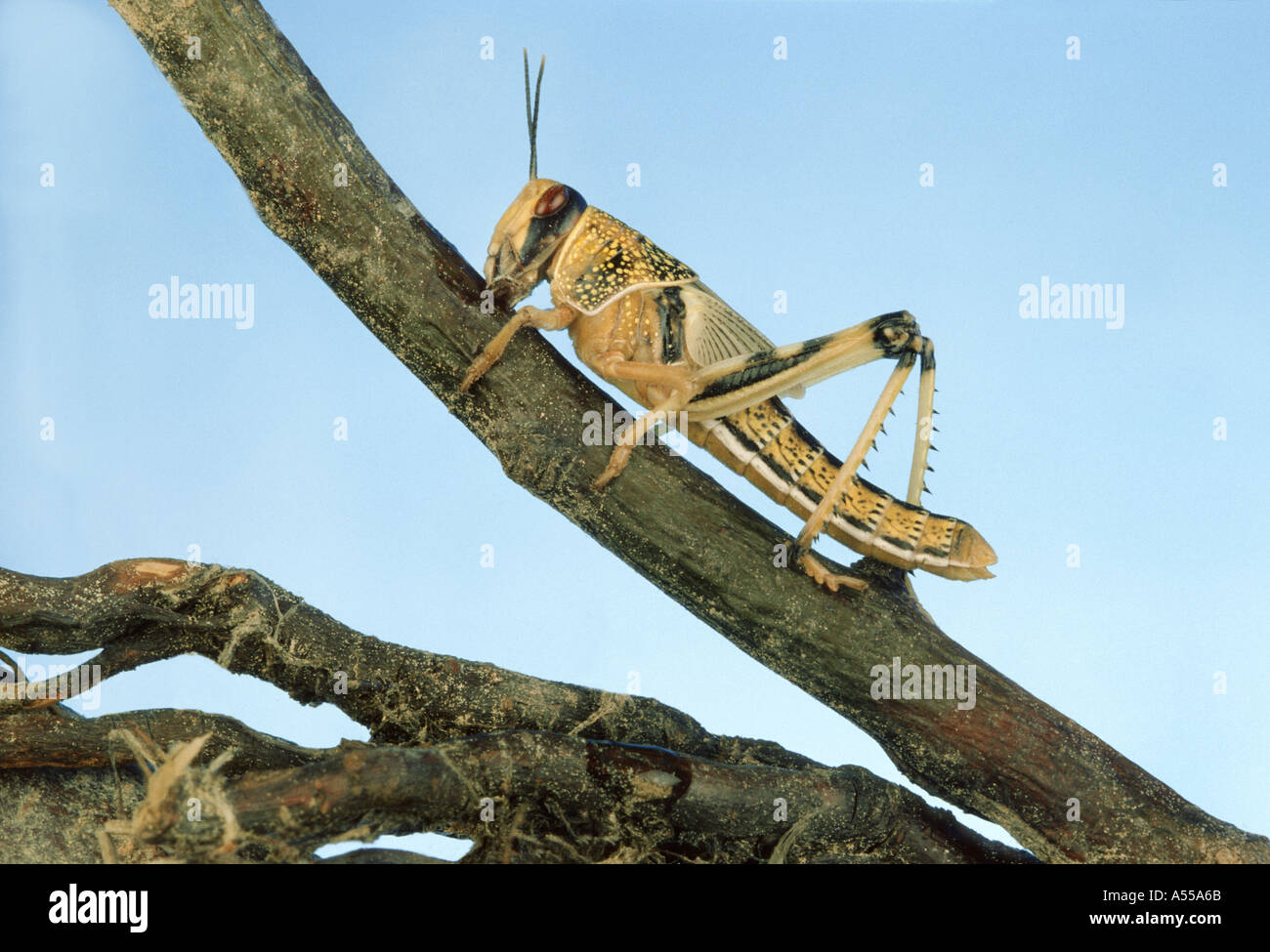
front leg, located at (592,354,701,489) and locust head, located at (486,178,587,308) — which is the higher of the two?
locust head, located at (486,178,587,308)

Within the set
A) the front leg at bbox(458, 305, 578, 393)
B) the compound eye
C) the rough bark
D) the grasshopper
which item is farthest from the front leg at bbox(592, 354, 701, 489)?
the rough bark

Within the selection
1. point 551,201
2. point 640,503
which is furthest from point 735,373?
point 551,201

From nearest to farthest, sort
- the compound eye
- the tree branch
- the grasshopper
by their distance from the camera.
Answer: the tree branch, the grasshopper, the compound eye

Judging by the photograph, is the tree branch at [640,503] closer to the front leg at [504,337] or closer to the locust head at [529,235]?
the front leg at [504,337]

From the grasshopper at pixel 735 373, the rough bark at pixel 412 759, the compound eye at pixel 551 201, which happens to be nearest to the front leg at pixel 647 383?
the grasshopper at pixel 735 373

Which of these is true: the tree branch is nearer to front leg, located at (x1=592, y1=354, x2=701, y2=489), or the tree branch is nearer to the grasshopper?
front leg, located at (x1=592, y1=354, x2=701, y2=489)
